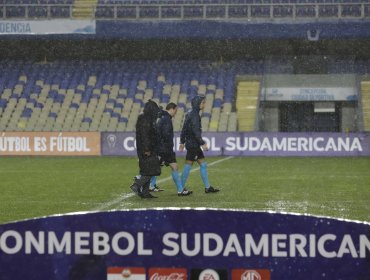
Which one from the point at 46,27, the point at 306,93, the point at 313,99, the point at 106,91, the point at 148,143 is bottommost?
the point at 148,143

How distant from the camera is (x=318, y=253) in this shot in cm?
250

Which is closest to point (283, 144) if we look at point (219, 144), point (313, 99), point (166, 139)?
point (219, 144)

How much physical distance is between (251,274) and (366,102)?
38910 mm

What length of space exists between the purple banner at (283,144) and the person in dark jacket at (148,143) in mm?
18478

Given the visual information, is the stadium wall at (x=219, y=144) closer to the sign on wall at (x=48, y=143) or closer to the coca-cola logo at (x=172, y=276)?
the sign on wall at (x=48, y=143)

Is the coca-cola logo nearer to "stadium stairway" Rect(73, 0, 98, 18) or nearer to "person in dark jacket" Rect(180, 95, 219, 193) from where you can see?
"person in dark jacket" Rect(180, 95, 219, 193)

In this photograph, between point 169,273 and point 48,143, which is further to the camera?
point 48,143

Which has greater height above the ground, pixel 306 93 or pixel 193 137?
pixel 306 93

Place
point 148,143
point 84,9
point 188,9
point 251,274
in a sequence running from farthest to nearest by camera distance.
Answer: point 84,9, point 188,9, point 148,143, point 251,274

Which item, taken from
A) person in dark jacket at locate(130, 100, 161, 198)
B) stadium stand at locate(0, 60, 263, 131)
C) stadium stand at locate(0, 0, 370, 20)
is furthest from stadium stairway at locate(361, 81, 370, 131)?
person in dark jacket at locate(130, 100, 161, 198)

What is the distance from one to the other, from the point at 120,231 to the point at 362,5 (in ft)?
123

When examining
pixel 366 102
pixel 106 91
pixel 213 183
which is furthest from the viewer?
pixel 106 91

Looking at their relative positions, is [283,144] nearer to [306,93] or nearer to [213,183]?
[306,93]

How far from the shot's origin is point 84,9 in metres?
41.5
